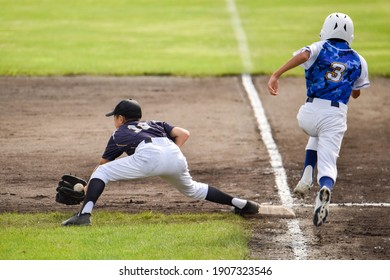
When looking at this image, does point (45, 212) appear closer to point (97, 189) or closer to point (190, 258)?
point (97, 189)

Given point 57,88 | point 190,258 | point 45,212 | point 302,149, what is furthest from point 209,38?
point 190,258

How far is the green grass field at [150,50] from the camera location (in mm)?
8616

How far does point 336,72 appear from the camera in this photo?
370 inches

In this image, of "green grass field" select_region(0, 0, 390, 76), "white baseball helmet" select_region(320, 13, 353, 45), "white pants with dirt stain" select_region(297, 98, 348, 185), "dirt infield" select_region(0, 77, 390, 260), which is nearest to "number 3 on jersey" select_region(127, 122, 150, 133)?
"dirt infield" select_region(0, 77, 390, 260)

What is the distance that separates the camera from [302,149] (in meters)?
13.3

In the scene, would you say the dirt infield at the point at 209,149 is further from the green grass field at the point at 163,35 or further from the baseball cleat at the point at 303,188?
the green grass field at the point at 163,35

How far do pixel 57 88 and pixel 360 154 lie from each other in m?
6.46

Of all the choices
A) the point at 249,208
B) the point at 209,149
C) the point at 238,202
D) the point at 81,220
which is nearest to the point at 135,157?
the point at 81,220

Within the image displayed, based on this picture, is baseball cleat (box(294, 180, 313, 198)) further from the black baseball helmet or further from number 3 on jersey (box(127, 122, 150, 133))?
the black baseball helmet

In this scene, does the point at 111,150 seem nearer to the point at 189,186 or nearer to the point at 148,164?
the point at 148,164

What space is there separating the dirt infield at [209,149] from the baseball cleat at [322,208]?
182 millimetres

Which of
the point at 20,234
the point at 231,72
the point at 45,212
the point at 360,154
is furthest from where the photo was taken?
the point at 231,72

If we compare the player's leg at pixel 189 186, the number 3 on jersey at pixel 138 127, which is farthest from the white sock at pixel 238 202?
the number 3 on jersey at pixel 138 127

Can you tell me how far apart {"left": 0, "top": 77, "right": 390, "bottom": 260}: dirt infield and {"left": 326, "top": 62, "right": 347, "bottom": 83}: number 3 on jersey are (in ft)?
4.43
